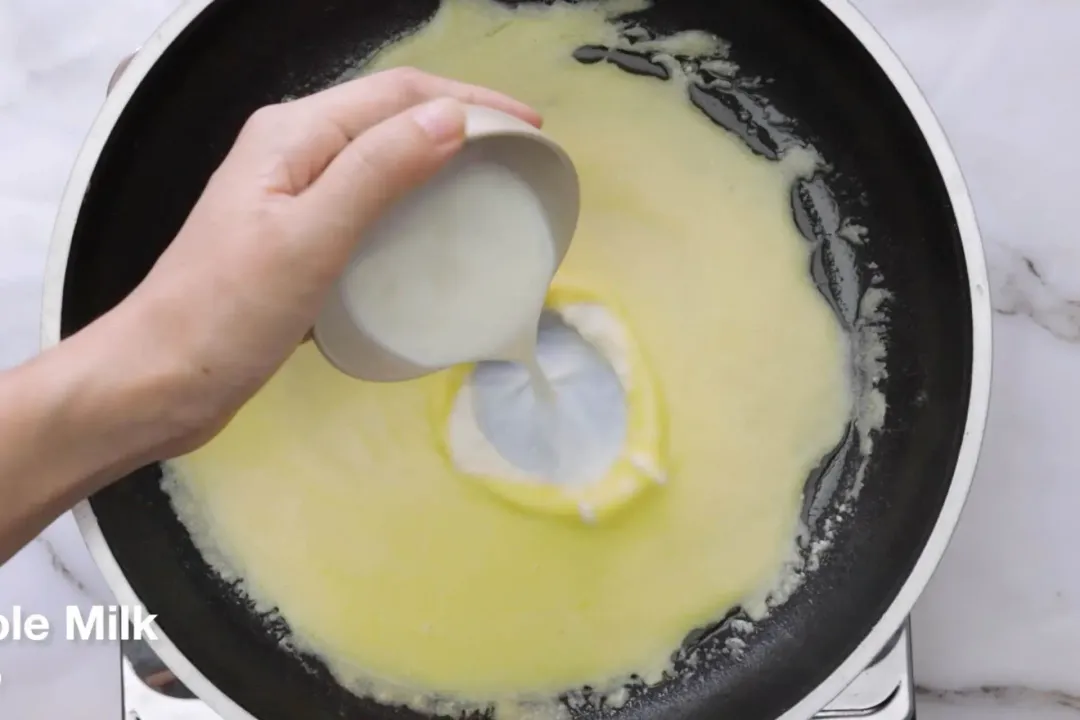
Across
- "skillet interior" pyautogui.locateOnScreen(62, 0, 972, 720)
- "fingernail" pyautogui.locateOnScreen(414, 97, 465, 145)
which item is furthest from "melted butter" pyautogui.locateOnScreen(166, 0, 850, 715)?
"fingernail" pyautogui.locateOnScreen(414, 97, 465, 145)

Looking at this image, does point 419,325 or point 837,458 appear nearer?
point 419,325

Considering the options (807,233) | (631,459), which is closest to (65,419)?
(631,459)

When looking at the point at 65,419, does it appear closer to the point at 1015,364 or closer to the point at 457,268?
the point at 457,268

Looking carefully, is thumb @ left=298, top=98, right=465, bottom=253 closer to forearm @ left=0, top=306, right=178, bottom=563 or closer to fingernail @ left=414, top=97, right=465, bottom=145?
fingernail @ left=414, top=97, right=465, bottom=145

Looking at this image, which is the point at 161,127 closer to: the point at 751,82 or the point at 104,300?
the point at 104,300

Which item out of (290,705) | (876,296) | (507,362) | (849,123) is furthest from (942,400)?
(290,705)

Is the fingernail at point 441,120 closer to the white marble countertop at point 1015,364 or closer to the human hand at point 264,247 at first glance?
the human hand at point 264,247
